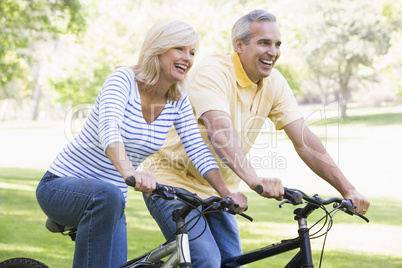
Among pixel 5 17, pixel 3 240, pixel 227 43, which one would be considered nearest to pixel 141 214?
pixel 3 240

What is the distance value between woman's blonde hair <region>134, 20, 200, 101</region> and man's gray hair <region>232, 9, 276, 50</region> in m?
0.57

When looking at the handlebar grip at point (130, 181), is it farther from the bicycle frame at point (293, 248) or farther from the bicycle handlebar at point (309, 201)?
the bicycle frame at point (293, 248)

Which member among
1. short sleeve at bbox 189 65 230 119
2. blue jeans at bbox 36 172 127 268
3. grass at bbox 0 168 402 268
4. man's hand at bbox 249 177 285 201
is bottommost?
grass at bbox 0 168 402 268

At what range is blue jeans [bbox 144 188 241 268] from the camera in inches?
119

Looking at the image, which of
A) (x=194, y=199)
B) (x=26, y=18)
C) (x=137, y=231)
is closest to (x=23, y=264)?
(x=194, y=199)

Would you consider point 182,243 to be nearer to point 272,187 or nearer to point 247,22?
point 272,187

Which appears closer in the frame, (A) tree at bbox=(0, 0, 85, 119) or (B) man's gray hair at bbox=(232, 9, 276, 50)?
(B) man's gray hair at bbox=(232, 9, 276, 50)

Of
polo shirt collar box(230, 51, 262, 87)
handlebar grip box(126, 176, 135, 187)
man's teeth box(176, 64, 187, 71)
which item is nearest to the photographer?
handlebar grip box(126, 176, 135, 187)

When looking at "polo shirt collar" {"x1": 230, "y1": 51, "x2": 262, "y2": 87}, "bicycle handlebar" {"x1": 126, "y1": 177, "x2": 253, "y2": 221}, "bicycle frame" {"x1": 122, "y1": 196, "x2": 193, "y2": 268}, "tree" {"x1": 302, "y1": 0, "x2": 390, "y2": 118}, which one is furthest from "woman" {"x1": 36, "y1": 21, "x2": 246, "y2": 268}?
"tree" {"x1": 302, "y1": 0, "x2": 390, "y2": 118}

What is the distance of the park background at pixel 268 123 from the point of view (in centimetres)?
862

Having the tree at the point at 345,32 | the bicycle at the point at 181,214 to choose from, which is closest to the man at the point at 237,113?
the bicycle at the point at 181,214

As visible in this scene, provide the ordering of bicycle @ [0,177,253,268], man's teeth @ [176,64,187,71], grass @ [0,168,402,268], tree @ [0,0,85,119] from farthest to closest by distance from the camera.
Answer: tree @ [0,0,85,119], grass @ [0,168,402,268], man's teeth @ [176,64,187,71], bicycle @ [0,177,253,268]

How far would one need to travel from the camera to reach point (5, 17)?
14742 mm

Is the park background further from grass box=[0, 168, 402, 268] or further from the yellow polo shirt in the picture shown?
the yellow polo shirt
